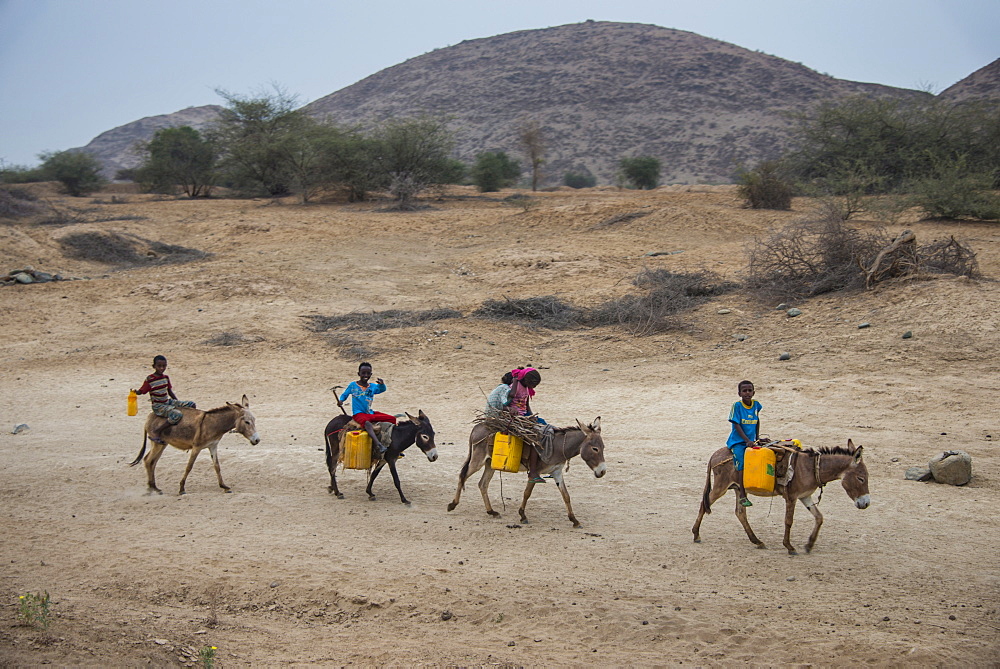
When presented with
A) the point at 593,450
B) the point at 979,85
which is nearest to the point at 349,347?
the point at 593,450

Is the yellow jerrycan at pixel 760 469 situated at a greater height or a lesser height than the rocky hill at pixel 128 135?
lesser

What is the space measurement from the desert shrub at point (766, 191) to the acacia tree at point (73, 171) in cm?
3717

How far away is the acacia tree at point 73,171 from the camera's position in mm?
42219

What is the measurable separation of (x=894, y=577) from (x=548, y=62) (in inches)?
3603

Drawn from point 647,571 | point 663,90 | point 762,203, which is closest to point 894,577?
point 647,571

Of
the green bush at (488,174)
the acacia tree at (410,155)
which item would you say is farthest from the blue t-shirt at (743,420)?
the green bush at (488,174)

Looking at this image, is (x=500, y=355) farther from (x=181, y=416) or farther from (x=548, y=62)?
(x=548, y=62)

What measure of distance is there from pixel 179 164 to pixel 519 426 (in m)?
37.9

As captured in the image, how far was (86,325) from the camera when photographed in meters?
18.9

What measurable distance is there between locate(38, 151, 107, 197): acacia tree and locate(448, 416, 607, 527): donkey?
42084 mm

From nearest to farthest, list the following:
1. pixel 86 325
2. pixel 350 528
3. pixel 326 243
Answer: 1. pixel 350 528
2. pixel 86 325
3. pixel 326 243

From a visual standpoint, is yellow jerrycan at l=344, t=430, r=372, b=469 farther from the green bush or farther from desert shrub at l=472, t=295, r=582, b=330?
the green bush

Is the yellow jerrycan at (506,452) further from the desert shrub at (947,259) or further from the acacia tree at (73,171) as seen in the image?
the acacia tree at (73,171)

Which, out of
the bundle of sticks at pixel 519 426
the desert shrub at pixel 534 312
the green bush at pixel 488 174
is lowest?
the bundle of sticks at pixel 519 426
